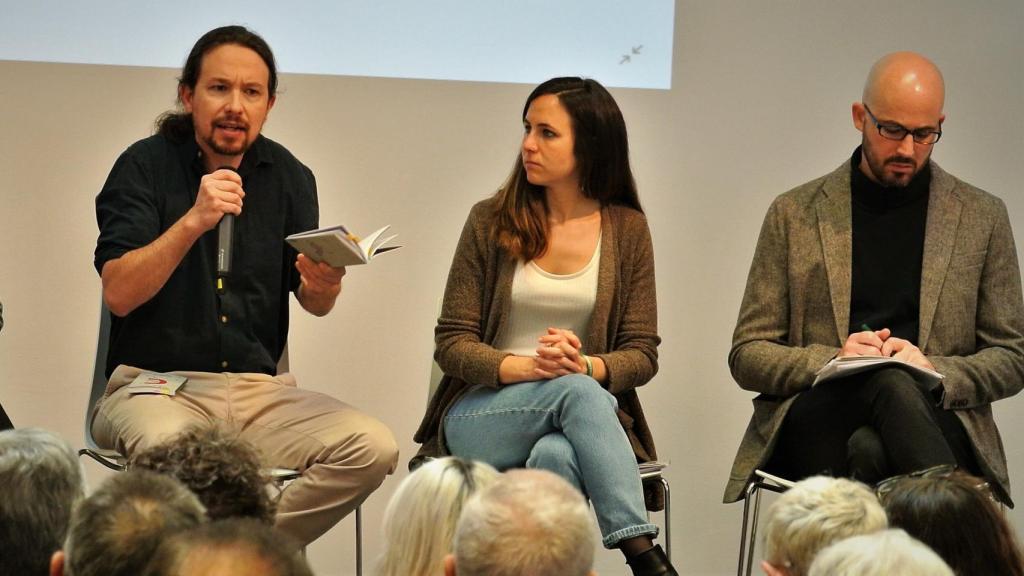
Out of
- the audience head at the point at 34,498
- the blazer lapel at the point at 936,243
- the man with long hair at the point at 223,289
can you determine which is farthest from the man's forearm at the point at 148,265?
the blazer lapel at the point at 936,243

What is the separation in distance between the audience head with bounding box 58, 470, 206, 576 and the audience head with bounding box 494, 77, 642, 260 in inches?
69.2

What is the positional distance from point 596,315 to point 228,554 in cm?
201

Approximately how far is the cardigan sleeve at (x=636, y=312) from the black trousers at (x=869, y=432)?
368mm

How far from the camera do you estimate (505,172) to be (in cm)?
432

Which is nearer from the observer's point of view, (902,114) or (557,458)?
(557,458)

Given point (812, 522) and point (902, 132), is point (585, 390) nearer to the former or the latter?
point (812, 522)

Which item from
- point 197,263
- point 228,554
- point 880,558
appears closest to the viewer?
point 228,554

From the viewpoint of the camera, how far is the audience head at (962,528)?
1.84 metres

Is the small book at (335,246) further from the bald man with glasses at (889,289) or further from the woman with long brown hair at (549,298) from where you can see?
the bald man with glasses at (889,289)

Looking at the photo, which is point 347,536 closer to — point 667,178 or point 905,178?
point 667,178

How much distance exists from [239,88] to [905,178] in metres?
1.66

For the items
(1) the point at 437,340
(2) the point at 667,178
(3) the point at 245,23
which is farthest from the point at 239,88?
(2) the point at 667,178

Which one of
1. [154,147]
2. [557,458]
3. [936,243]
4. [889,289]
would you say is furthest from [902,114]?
[154,147]

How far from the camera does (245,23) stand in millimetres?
4137
